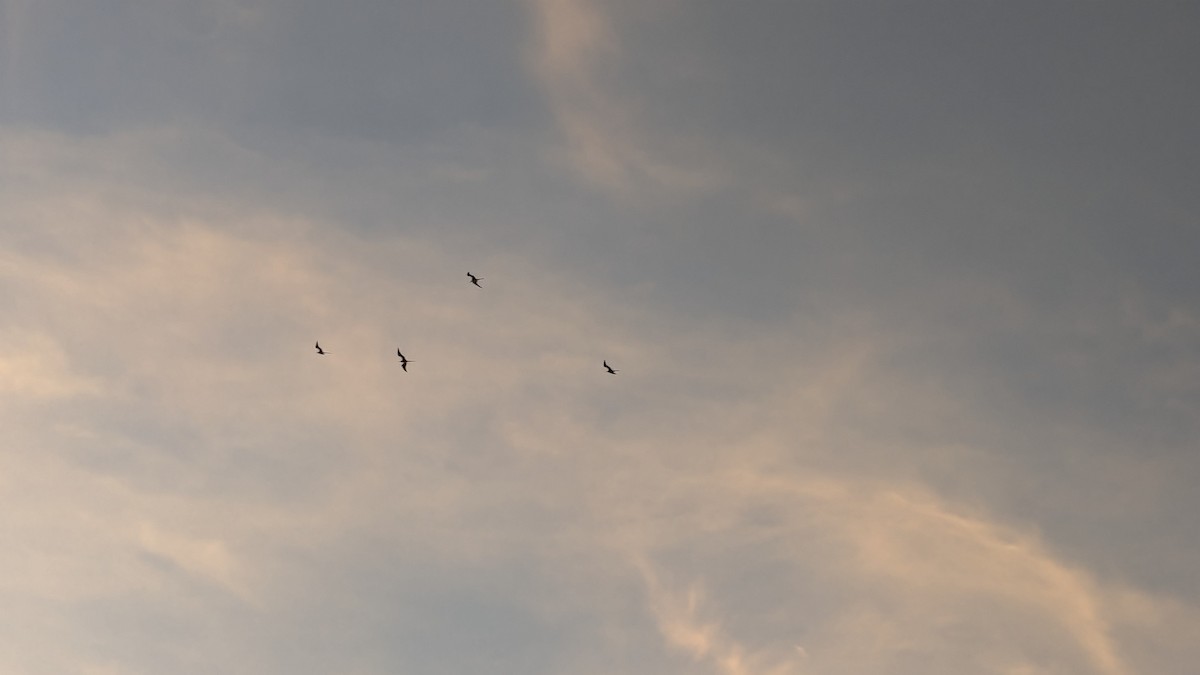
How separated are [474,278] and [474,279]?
0.29 metres

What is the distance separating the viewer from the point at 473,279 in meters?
141

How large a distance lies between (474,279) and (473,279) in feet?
1.28

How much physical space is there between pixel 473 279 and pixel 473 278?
642mm

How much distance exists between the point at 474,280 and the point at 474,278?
48cm

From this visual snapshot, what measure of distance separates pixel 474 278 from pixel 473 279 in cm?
25

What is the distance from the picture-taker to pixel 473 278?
460ft

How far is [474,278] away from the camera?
14100cm

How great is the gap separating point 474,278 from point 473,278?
0.75 m

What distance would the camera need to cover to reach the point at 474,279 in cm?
14125

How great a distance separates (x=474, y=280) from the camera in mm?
141375

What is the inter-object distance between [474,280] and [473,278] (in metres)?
1.15
